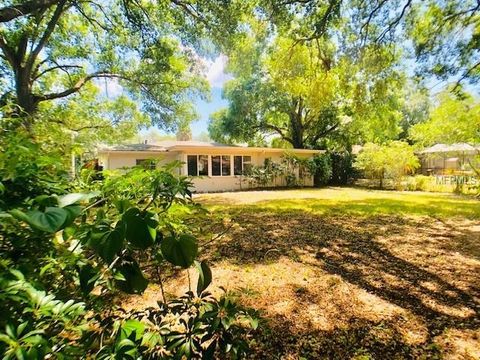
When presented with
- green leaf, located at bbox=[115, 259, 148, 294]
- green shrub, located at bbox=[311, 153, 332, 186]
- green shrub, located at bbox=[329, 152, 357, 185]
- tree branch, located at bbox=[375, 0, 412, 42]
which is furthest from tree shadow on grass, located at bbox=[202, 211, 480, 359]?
green shrub, located at bbox=[329, 152, 357, 185]

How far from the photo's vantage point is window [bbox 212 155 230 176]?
15828 mm

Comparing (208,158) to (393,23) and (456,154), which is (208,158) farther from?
(456,154)

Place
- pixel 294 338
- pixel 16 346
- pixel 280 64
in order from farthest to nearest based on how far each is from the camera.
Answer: pixel 280 64 < pixel 294 338 < pixel 16 346

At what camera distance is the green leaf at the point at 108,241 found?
78 cm

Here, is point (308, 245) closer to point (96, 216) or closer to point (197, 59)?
point (96, 216)

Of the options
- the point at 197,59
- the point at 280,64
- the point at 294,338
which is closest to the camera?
the point at 294,338

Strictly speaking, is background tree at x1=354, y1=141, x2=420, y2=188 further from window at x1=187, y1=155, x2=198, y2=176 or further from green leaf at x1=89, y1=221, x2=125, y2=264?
green leaf at x1=89, y1=221, x2=125, y2=264

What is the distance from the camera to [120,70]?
1191cm

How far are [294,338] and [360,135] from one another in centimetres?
2143

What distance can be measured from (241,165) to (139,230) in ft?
52.3

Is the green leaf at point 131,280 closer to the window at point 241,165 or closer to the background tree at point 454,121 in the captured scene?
the background tree at point 454,121

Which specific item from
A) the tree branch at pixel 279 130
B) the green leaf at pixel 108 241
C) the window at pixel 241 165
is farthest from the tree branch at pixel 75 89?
the tree branch at pixel 279 130

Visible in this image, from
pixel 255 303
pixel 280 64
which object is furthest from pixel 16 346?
pixel 280 64

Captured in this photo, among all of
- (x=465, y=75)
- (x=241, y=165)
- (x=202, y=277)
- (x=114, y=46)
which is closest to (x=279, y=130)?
(x=241, y=165)
